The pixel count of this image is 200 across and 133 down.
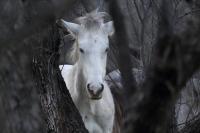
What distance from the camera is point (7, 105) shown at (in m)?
2.77

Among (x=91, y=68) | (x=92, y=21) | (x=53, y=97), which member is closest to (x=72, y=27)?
(x=92, y=21)

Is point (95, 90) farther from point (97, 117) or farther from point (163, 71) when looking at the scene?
point (163, 71)

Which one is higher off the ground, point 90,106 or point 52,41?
point 52,41

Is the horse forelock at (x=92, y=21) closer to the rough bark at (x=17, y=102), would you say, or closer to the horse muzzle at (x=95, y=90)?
the horse muzzle at (x=95, y=90)

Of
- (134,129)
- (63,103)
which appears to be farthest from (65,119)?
(134,129)

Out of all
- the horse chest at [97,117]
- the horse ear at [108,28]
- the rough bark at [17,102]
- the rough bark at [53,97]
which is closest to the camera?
the rough bark at [17,102]

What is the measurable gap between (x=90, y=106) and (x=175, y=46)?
5281 millimetres

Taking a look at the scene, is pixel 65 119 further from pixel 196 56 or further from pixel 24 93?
pixel 196 56

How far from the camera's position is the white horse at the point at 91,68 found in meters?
6.95

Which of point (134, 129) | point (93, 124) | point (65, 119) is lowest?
point (93, 124)

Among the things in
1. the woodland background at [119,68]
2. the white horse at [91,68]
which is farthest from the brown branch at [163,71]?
the white horse at [91,68]

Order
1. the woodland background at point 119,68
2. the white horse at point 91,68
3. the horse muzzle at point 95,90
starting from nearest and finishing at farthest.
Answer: the woodland background at point 119,68 → the horse muzzle at point 95,90 → the white horse at point 91,68

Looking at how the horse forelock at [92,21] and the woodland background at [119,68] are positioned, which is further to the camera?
the horse forelock at [92,21]

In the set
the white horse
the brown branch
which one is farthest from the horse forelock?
the brown branch
